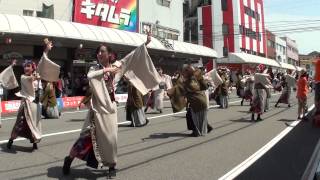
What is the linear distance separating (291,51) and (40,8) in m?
96.7

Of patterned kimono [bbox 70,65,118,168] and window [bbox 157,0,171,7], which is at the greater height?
window [bbox 157,0,171,7]

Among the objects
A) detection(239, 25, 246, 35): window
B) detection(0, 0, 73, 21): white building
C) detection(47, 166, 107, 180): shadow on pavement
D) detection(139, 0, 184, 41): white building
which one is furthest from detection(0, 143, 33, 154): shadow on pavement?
Answer: detection(239, 25, 246, 35): window

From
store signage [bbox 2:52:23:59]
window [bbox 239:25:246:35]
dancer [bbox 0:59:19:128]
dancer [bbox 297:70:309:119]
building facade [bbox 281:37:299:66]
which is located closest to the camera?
dancer [bbox 0:59:19:128]

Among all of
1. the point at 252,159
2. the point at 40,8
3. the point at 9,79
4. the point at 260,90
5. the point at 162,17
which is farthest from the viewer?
the point at 162,17

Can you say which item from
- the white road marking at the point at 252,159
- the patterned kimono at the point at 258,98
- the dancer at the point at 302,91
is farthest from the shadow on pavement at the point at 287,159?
the dancer at the point at 302,91

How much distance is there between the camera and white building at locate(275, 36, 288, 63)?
317 feet

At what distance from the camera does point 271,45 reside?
9131cm

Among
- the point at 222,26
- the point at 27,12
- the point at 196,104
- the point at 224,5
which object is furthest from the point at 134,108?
the point at 224,5

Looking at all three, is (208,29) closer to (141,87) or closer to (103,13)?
(103,13)

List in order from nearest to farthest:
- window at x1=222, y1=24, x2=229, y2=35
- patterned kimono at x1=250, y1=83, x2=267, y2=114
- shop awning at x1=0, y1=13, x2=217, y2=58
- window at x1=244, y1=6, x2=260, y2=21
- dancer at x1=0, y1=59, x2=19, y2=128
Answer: dancer at x1=0, y1=59, x2=19, y2=128, patterned kimono at x1=250, y1=83, x2=267, y2=114, shop awning at x1=0, y1=13, x2=217, y2=58, window at x1=222, y1=24, x2=229, y2=35, window at x1=244, y1=6, x2=260, y2=21

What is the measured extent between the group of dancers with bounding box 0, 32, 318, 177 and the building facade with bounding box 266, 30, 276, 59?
241 feet

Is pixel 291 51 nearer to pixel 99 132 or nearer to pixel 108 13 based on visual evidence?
pixel 108 13

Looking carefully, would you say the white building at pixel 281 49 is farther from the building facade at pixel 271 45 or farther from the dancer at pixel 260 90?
the dancer at pixel 260 90

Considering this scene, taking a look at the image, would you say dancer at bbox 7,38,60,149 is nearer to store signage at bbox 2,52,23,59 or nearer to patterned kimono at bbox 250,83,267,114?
patterned kimono at bbox 250,83,267,114
